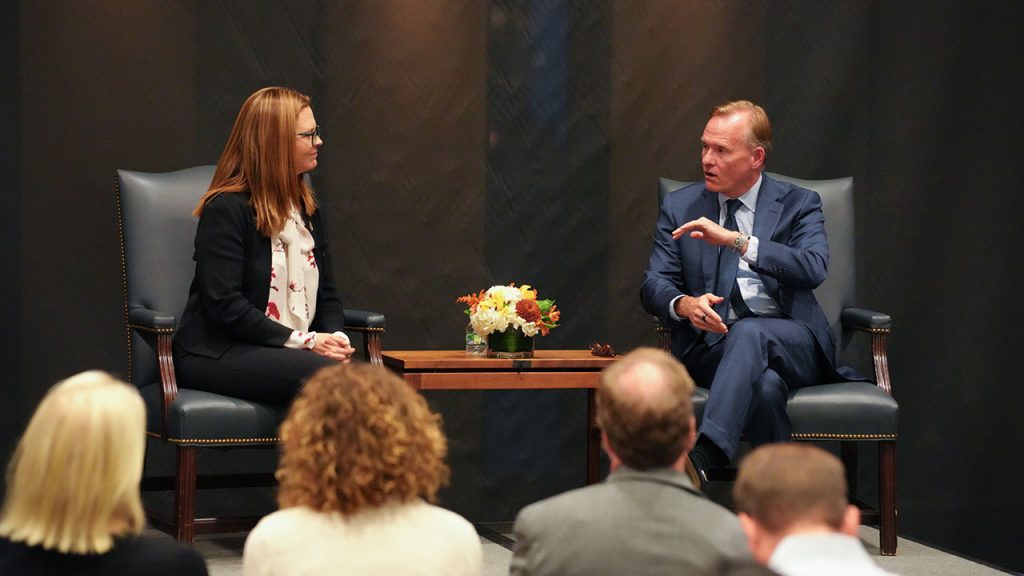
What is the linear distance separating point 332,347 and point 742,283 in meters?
1.34

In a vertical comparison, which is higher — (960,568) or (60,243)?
(60,243)

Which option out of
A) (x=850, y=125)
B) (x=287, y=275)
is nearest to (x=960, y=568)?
(x=850, y=125)

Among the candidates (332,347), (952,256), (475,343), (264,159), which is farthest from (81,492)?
(952,256)

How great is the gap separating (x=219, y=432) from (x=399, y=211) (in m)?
1.40

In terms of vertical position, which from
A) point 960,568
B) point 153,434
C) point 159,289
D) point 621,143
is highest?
point 621,143

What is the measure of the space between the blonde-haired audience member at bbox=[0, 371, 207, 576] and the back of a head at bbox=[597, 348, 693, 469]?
69cm

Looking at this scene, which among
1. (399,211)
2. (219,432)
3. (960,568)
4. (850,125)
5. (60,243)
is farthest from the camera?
(850,125)

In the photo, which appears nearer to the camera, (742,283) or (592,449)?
(742,283)

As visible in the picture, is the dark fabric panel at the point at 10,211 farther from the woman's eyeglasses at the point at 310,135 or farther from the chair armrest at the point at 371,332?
→ the chair armrest at the point at 371,332

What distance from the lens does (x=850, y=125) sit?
535cm

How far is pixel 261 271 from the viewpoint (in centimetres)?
416

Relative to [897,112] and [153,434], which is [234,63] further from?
[897,112]

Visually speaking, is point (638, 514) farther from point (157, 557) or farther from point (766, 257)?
point (766, 257)

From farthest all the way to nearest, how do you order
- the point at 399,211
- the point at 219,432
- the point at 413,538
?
the point at 399,211, the point at 219,432, the point at 413,538
